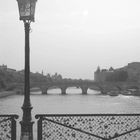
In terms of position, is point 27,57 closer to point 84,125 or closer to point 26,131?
point 26,131

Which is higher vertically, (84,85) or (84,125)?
(84,85)

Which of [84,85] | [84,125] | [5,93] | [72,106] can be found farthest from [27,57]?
[84,85]

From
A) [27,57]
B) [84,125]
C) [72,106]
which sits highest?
[27,57]

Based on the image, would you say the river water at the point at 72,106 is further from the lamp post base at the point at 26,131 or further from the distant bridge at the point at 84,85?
the distant bridge at the point at 84,85

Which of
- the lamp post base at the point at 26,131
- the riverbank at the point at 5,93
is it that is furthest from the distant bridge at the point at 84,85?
the lamp post base at the point at 26,131

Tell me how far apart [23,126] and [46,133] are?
1.99 ft

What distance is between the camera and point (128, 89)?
89125 mm

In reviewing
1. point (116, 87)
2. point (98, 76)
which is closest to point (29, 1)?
point (116, 87)

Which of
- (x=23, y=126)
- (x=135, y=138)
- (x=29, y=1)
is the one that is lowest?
(x=135, y=138)

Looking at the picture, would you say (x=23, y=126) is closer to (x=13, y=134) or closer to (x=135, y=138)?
(x=13, y=134)

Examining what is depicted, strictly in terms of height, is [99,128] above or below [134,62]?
below

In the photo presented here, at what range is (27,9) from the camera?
549 cm

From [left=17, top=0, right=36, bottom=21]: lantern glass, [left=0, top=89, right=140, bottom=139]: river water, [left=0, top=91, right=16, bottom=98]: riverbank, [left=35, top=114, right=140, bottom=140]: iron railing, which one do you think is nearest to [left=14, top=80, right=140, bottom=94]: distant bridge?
[left=0, top=91, right=16, bottom=98]: riverbank

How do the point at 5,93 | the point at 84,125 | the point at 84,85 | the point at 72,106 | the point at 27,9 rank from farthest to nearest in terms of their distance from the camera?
1. the point at 84,85
2. the point at 5,93
3. the point at 72,106
4. the point at 84,125
5. the point at 27,9
